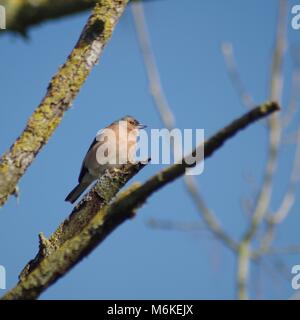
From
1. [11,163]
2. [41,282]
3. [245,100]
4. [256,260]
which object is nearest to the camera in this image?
[41,282]

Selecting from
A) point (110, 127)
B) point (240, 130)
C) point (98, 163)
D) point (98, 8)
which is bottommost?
point (240, 130)

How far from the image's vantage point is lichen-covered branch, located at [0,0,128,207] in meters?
2.57

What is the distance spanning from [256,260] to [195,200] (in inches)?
22.8

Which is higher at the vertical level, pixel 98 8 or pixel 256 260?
pixel 98 8

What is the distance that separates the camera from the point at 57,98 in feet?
9.58

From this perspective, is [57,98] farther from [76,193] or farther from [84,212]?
[76,193]

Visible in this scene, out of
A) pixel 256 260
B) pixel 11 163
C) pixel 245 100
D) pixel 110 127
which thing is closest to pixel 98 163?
pixel 110 127

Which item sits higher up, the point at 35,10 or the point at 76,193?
the point at 76,193

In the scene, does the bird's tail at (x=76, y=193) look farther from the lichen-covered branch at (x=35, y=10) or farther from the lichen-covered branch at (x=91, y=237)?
the lichen-covered branch at (x=91, y=237)

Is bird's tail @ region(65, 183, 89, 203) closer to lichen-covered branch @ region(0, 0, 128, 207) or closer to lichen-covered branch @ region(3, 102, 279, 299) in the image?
lichen-covered branch @ region(0, 0, 128, 207)

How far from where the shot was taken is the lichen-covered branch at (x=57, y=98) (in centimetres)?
257

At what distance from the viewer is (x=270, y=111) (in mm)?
2104

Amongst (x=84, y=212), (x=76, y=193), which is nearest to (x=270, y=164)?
(x=84, y=212)
